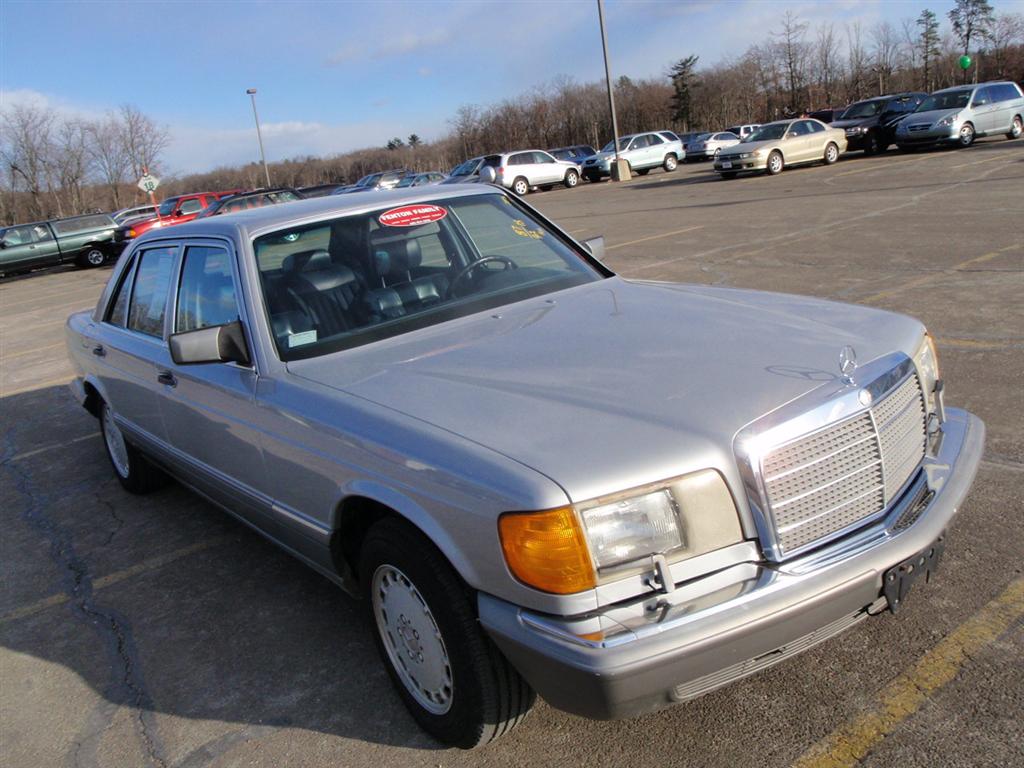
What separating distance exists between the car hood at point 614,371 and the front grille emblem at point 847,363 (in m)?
0.03

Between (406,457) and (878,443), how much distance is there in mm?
1386

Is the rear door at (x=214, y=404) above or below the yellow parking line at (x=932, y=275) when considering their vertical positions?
above

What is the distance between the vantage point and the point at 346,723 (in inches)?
115

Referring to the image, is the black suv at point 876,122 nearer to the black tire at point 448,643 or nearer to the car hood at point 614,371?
the car hood at point 614,371

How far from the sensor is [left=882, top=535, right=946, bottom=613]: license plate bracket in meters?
2.35

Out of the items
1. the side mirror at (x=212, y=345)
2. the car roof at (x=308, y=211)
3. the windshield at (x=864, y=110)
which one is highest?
the windshield at (x=864, y=110)

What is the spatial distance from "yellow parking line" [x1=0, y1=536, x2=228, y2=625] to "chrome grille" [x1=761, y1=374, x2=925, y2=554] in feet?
10.8

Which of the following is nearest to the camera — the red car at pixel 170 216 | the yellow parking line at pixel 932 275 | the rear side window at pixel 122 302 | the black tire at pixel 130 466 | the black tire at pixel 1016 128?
the rear side window at pixel 122 302

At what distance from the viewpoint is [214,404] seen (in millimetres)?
3600

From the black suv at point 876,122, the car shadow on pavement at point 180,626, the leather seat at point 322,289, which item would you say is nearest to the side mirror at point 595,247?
the leather seat at point 322,289

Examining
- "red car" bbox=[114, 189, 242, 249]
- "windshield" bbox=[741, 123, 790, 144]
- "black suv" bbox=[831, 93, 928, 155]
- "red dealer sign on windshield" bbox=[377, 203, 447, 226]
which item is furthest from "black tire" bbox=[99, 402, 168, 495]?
"black suv" bbox=[831, 93, 928, 155]

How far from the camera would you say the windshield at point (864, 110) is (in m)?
26.9

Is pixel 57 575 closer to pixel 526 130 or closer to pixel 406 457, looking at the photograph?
pixel 406 457

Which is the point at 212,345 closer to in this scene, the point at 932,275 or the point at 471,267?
the point at 471,267
